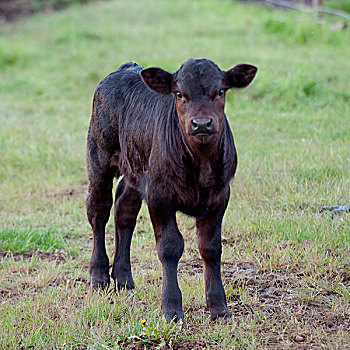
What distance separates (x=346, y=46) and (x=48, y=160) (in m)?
8.71

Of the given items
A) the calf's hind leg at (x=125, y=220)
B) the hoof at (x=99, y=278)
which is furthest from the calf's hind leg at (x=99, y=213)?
the calf's hind leg at (x=125, y=220)

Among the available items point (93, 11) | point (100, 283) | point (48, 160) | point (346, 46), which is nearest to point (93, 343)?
point (100, 283)

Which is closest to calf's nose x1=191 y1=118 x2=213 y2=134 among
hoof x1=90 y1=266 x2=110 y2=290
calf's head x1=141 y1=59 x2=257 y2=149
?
calf's head x1=141 y1=59 x2=257 y2=149

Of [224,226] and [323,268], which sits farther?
[224,226]

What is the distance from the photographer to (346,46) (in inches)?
582

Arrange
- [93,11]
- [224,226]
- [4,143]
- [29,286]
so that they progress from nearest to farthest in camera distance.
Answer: [29,286]
[224,226]
[4,143]
[93,11]

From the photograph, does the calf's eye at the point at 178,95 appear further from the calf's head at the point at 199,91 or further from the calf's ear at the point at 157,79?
the calf's ear at the point at 157,79

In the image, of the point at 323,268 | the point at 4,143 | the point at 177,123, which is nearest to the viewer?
the point at 177,123

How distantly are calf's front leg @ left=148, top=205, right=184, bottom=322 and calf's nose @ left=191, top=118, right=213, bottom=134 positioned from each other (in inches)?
28.0

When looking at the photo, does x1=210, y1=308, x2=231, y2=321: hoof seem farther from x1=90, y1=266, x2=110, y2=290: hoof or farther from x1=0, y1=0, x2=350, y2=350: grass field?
x1=90, y1=266, x2=110, y2=290: hoof

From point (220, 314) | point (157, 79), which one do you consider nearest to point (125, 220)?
point (220, 314)

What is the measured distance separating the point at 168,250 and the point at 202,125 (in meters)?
1.01

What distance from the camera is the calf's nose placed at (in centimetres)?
388

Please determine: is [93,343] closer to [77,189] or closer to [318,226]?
[318,226]
